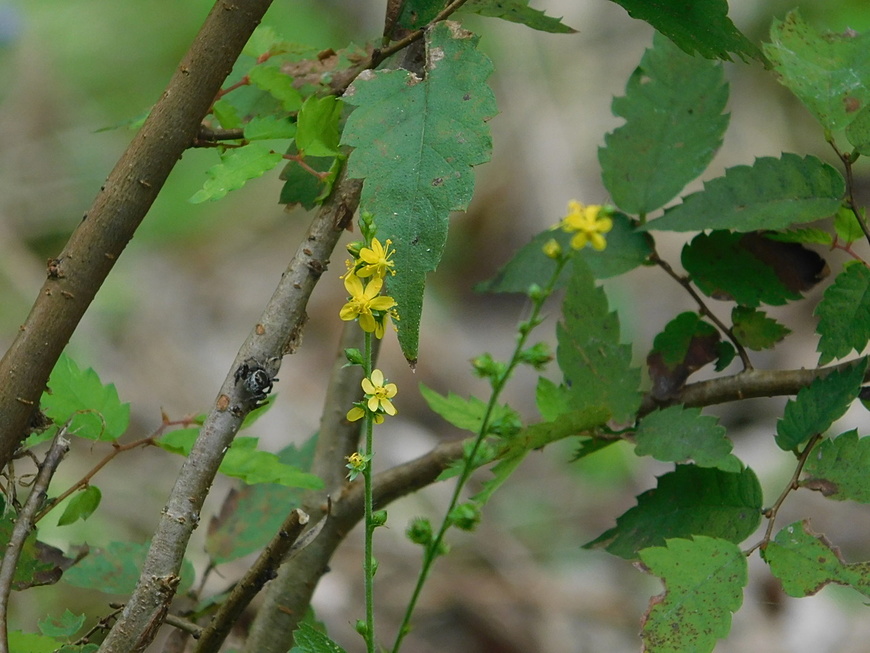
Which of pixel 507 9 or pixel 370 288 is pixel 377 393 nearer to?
pixel 370 288

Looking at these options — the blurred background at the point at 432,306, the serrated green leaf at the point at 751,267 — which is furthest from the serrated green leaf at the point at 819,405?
the blurred background at the point at 432,306

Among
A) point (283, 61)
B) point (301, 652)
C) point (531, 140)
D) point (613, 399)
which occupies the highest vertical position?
point (531, 140)

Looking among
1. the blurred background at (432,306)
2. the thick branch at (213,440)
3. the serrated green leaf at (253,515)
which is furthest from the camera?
the blurred background at (432,306)

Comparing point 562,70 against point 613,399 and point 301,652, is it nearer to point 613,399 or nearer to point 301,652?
point 613,399

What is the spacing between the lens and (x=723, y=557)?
2.41 ft

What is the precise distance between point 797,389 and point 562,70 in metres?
3.55

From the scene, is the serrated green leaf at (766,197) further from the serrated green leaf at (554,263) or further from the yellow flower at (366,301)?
the yellow flower at (366,301)

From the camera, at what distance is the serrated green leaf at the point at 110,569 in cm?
90

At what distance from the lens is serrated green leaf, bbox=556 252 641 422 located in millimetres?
864

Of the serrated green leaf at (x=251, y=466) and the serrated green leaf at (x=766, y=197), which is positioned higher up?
the serrated green leaf at (x=766, y=197)

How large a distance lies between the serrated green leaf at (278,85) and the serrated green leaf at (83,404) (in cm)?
31

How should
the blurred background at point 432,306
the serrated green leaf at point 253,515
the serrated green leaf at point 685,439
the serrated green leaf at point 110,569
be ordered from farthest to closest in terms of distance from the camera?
the blurred background at point 432,306
the serrated green leaf at point 253,515
the serrated green leaf at point 110,569
the serrated green leaf at point 685,439

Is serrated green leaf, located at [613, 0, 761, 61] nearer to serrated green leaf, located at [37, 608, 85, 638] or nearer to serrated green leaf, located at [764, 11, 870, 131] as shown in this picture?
serrated green leaf, located at [764, 11, 870, 131]

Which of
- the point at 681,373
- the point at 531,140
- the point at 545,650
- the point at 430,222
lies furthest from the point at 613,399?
the point at 531,140
